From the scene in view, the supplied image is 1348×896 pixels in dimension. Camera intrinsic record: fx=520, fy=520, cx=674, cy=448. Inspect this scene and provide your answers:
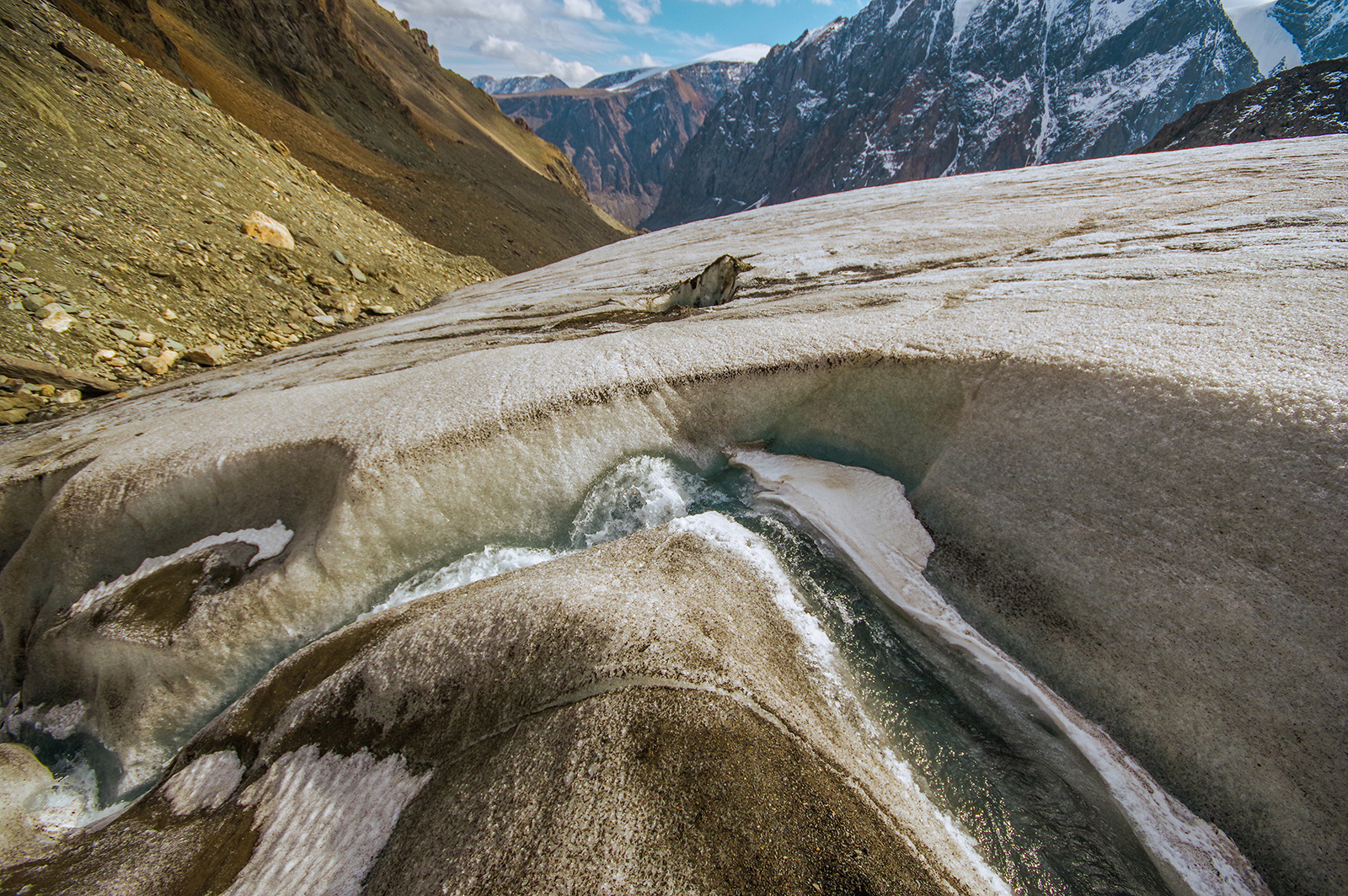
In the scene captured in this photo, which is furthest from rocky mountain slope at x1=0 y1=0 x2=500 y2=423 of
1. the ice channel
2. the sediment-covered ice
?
the sediment-covered ice

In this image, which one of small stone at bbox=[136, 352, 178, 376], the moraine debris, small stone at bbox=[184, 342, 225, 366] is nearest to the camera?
the moraine debris

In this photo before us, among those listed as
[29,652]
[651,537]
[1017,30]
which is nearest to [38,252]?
[29,652]

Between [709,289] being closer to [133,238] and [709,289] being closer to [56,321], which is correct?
[56,321]

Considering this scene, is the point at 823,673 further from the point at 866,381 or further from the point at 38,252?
the point at 38,252

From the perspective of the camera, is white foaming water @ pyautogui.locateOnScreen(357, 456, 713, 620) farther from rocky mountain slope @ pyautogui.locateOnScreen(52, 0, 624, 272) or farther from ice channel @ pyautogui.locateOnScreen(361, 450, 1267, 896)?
rocky mountain slope @ pyautogui.locateOnScreen(52, 0, 624, 272)

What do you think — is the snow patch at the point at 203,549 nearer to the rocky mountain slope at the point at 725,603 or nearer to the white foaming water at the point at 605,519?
the rocky mountain slope at the point at 725,603

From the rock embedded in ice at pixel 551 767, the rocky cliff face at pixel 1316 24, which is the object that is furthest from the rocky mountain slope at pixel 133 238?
the rocky cliff face at pixel 1316 24

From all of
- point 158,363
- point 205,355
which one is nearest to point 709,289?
point 205,355
